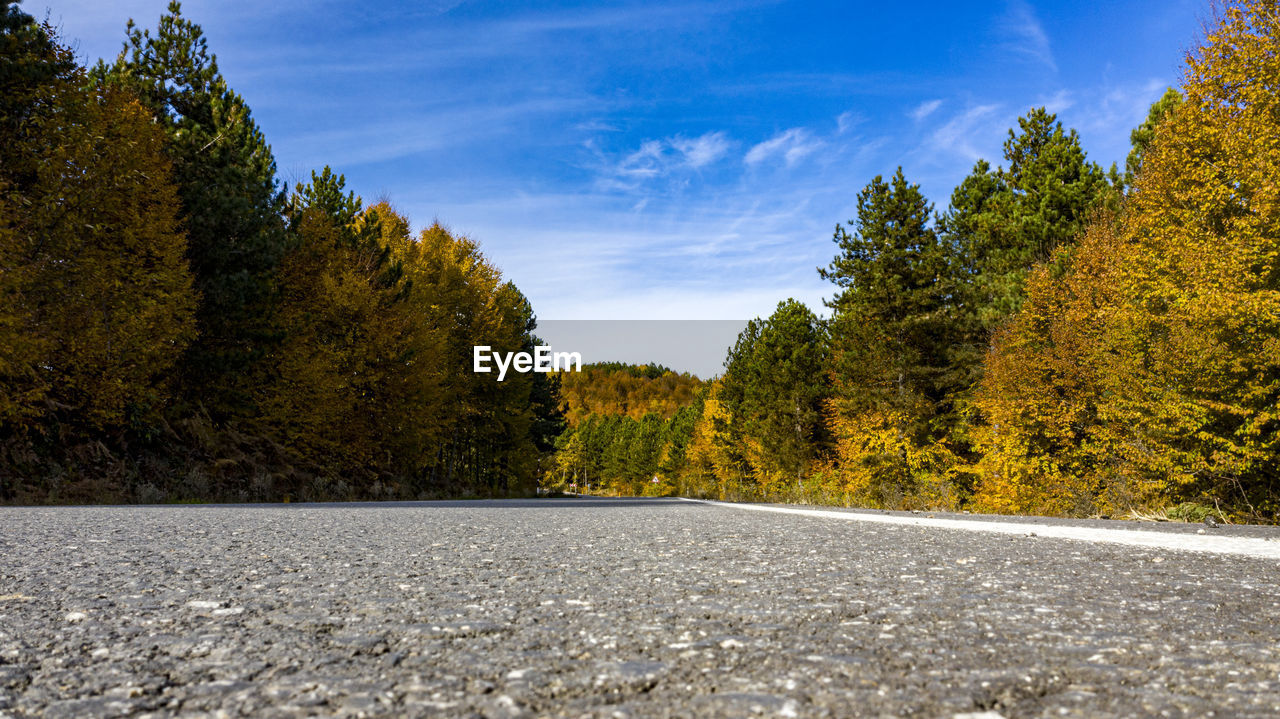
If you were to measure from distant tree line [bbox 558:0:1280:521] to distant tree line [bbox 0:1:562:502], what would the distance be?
18662 mm

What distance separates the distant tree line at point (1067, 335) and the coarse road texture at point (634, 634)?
10.7 meters

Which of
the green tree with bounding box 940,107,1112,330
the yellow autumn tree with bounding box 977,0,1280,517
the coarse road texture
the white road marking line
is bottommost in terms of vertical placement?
the white road marking line

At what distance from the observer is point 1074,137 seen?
94.9 ft

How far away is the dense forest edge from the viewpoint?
14164 millimetres

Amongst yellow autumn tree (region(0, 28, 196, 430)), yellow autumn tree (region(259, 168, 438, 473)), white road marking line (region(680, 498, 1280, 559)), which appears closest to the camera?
white road marking line (region(680, 498, 1280, 559))

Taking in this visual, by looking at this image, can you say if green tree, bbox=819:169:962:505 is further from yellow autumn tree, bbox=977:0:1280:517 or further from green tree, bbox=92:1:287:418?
green tree, bbox=92:1:287:418

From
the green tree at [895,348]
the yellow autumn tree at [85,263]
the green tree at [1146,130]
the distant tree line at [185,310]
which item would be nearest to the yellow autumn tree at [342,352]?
the distant tree line at [185,310]

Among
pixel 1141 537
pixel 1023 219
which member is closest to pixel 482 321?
pixel 1023 219

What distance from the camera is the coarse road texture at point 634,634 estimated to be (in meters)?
1.58

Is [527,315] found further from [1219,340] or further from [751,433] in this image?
[1219,340]

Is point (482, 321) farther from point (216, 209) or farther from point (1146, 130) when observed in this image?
point (1146, 130)

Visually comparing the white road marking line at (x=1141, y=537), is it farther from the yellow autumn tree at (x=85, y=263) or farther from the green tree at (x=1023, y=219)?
the green tree at (x=1023, y=219)

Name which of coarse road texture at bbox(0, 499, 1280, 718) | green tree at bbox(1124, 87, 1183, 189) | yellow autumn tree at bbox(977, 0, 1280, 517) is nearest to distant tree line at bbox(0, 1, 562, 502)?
coarse road texture at bbox(0, 499, 1280, 718)

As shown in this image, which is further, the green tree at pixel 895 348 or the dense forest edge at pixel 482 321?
the green tree at pixel 895 348
